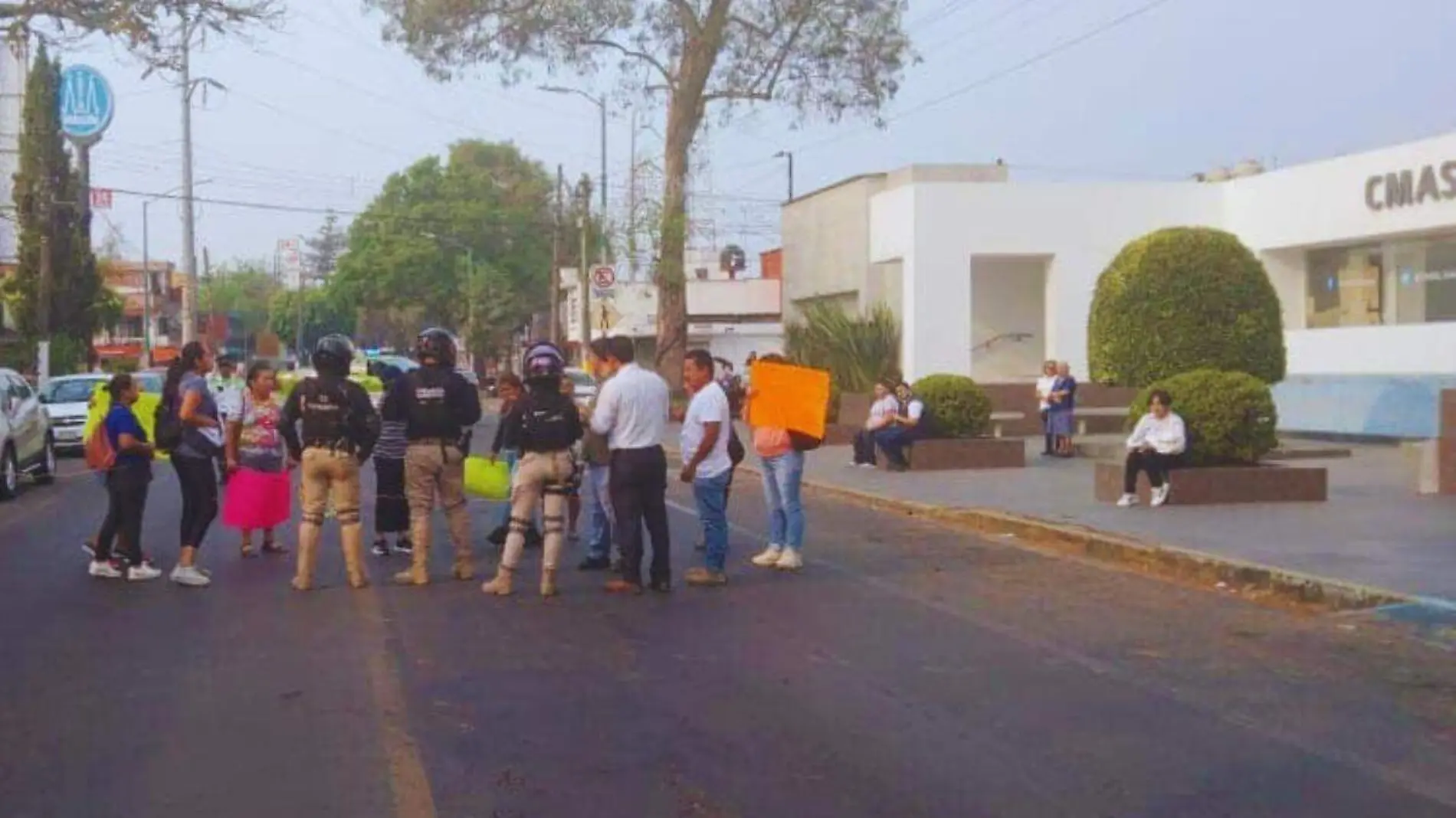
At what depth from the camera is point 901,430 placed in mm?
24891

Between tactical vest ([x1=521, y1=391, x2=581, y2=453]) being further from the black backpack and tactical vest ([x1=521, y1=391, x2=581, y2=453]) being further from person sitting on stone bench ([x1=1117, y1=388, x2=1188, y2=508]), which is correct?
person sitting on stone bench ([x1=1117, y1=388, x2=1188, y2=508])

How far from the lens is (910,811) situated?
253 inches

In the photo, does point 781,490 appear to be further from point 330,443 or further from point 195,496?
point 195,496

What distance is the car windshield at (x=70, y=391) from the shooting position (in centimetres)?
3053

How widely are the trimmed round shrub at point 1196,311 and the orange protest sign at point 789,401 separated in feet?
38.7

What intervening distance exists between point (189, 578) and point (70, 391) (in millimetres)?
20042

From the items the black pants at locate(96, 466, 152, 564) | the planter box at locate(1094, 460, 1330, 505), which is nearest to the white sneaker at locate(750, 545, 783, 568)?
the black pants at locate(96, 466, 152, 564)

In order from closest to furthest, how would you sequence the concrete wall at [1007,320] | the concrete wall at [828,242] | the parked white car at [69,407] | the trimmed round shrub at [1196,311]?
the trimmed round shrub at [1196,311] < the parked white car at [69,407] < the concrete wall at [1007,320] < the concrete wall at [828,242]

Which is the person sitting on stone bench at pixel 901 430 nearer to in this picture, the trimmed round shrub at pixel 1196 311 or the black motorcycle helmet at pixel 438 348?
the trimmed round shrub at pixel 1196 311

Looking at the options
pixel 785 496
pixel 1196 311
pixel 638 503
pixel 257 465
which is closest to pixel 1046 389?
pixel 1196 311

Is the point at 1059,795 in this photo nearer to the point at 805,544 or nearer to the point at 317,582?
the point at 317,582

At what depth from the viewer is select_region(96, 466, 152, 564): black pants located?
12609 millimetres

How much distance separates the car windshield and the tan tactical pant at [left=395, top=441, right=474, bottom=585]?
65.7 feet

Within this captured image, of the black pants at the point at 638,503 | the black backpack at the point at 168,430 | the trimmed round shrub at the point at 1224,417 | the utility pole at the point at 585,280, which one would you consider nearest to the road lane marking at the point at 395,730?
the black pants at the point at 638,503
